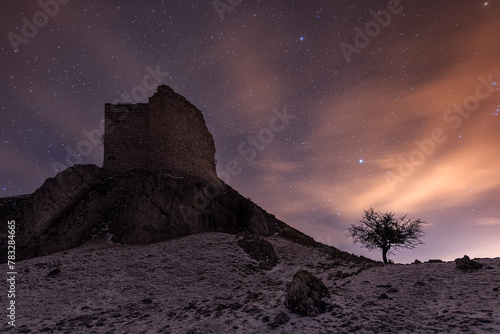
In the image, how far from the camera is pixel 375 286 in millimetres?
9953

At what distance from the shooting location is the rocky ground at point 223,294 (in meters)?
7.34

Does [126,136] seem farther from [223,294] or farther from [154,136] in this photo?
[223,294]

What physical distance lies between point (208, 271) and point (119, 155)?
15159 millimetres

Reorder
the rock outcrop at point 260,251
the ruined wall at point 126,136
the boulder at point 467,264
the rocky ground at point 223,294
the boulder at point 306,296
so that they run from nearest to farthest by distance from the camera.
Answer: the rocky ground at point 223,294
the boulder at point 306,296
the boulder at point 467,264
the rock outcrop at point 260,251
the ruined wall at point 126,136

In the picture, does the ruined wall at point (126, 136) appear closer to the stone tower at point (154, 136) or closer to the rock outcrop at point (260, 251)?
the stone tower at point (154, 136)

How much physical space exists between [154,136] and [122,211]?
7.56m

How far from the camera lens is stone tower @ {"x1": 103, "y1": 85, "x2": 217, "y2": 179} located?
23844mm

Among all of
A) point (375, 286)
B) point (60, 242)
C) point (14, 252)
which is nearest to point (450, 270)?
point (375, 286)

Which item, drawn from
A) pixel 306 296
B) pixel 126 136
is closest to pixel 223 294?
pixel 306 296

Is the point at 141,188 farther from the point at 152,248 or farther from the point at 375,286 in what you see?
the point at 375,286

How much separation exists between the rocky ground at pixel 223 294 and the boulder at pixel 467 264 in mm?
253

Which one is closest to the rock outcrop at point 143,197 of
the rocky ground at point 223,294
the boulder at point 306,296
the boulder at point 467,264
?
the rocky ground at point 223,294

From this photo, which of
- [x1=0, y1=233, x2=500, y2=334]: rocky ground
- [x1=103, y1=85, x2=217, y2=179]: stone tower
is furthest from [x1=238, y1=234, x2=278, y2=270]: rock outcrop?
[x1=103, y1=85, x2=217, y2=179]: stone tower

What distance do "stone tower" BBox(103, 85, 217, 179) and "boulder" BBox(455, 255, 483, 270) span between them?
1990cm
